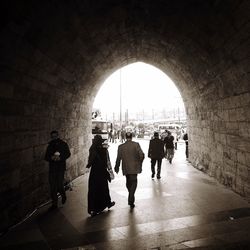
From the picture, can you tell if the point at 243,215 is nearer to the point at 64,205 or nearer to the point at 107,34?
the point at 64,205

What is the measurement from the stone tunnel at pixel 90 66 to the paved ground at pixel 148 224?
1.86 ft

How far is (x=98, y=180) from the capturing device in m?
5.74

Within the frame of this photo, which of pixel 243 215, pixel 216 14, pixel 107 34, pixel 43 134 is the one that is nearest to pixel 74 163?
pixel 43 134

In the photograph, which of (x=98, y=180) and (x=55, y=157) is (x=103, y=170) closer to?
(x=98, y=180)

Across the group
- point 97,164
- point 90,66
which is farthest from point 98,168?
point 90,66

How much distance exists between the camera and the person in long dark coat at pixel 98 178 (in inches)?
222

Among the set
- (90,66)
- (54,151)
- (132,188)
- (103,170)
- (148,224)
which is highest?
(90,66)

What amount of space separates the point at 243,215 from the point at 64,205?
145 inches

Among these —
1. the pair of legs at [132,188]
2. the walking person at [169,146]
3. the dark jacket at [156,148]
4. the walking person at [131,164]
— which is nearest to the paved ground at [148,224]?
the pair of legs at [132,188]

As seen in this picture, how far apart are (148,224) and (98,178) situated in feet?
4.58

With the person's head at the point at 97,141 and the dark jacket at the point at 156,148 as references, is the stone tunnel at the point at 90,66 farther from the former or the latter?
the dark jacket at the point at 156,148

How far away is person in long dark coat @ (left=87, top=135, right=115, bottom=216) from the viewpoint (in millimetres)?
5641

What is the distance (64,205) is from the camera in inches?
250

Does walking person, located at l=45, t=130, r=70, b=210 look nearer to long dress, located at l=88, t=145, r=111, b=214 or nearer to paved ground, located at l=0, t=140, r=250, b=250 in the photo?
paved ground, located at l=0, t=140, r=250, b=250
